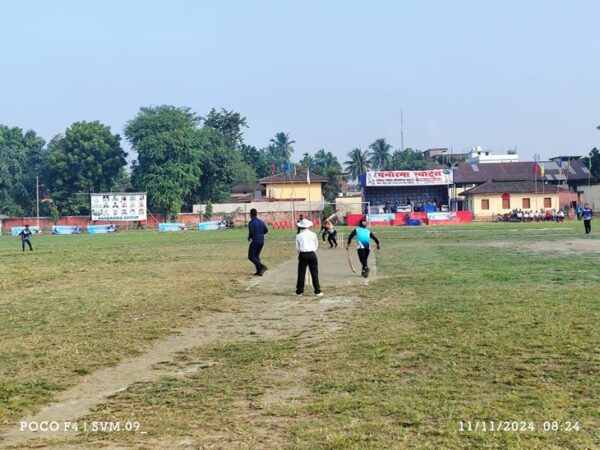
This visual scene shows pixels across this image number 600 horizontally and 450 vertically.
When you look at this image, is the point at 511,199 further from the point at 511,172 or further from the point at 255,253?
the point at 255,253

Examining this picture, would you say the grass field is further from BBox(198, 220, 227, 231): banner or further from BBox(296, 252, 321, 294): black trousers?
BBox(198, 220, 227, 231): banner

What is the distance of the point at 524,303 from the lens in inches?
452

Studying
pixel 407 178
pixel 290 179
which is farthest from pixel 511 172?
pixel 290 179

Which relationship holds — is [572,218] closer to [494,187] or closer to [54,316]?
[494,187]

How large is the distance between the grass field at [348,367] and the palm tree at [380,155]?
108837 mm

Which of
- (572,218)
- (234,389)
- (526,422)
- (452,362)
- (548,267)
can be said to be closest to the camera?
(526,422)

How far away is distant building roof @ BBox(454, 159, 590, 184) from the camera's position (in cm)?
8638

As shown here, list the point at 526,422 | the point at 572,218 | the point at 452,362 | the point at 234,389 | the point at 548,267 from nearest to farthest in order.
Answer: the point at 526,422
the point at 234,389
the point at 452,362
the point at 548,267
the point at 572,218

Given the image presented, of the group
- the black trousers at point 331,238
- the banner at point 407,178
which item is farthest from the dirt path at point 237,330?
the banner at point 407,178

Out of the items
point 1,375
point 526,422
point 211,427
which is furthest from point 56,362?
point 526,422

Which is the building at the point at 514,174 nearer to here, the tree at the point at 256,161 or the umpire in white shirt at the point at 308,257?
the tree at the point at 256,161

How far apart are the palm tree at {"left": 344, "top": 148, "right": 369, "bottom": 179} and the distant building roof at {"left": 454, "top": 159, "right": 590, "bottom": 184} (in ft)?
107

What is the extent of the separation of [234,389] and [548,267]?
537 inches

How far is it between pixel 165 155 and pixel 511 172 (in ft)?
145
